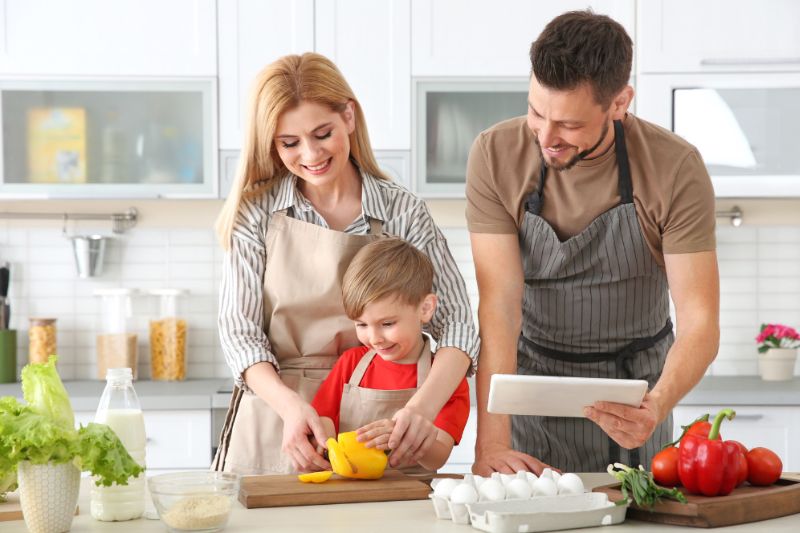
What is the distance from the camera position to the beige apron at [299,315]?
78.2 inches

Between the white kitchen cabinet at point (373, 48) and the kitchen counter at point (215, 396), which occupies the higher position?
the white kitchen cabinet at point (373, 48)

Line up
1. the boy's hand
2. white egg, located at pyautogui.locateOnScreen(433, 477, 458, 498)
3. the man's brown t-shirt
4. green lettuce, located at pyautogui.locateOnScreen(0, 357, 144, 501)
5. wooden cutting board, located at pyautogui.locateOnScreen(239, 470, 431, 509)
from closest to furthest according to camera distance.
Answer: green lettuce, located at pyautogui.locateOnScreen(0, 357, 144, 501)
white egg, located at pyautogui.locateOnScreen(433, 477, 458, 498)
wooden cutting board, located at pyautogui.locateOnScreen(239, 470, 431, 509)
the boy's hand
the man's brown t-shirt

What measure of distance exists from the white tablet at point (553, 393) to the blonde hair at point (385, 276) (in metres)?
0.45

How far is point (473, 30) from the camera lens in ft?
11.2

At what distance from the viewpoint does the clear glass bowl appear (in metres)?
1.39

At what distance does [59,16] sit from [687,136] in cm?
215

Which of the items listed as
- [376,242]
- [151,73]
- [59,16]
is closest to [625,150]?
[376,242]

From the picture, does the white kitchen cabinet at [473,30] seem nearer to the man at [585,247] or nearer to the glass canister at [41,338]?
the man at [585,247]

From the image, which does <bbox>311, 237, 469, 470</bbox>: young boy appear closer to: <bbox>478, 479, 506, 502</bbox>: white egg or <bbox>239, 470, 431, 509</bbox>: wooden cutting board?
<bbox>239, 470, 431, 509</bbox>: wooden cutting board

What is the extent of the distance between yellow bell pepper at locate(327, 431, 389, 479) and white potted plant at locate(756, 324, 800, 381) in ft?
7.63

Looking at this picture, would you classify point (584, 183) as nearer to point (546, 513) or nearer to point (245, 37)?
point (546, 513)

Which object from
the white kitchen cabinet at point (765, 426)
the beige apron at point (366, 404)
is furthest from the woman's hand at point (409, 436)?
the white kitchen cabinet at point (765, 426)

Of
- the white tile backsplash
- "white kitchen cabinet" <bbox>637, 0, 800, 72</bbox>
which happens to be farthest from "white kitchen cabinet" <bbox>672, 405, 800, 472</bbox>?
Result: "white kitchen cabinet" <bbox>637, 0, 800, 72</bbox>

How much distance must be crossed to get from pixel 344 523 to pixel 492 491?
0.71 feet
